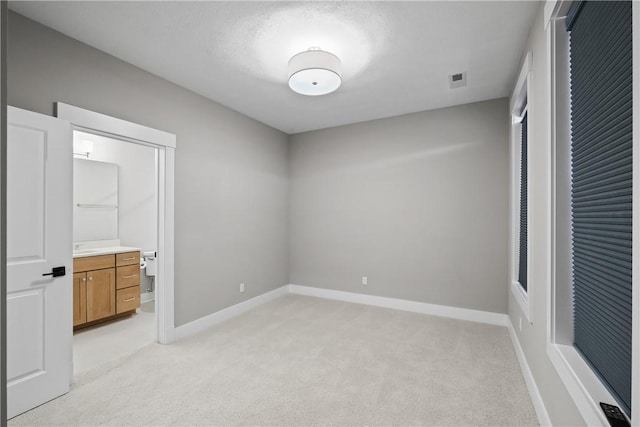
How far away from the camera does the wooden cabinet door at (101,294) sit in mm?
3402

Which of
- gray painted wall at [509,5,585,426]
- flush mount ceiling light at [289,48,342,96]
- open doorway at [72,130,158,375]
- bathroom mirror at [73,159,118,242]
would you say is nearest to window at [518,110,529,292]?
gray painted wall at [509,5,585,426]

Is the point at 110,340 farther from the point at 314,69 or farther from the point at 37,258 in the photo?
the point at 314,69

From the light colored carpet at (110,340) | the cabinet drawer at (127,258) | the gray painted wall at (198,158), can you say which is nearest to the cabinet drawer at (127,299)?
the light colored carpet at (110,340)

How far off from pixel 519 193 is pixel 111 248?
198 inches

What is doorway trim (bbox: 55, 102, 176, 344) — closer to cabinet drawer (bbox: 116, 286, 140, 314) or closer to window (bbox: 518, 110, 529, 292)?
cabinet drawer (bbox: 116, 286, 140, 314)

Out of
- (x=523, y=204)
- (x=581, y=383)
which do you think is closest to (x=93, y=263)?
(x=581, y=383)

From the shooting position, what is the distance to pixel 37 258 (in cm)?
204

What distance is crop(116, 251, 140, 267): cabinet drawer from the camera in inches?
146

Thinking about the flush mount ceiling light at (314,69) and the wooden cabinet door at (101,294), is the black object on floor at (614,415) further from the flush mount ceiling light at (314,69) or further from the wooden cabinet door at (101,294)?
the wooden cabinet door at (101,294)

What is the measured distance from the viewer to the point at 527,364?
7.55 feet

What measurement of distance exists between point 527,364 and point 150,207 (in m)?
4.90

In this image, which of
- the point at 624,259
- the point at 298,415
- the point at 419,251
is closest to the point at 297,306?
the point at 419,251

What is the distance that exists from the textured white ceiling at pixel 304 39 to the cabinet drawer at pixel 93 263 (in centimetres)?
221

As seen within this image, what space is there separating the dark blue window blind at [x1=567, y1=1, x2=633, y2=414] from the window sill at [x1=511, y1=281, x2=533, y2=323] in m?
0.70
